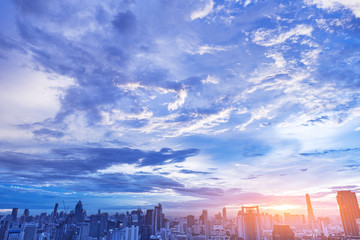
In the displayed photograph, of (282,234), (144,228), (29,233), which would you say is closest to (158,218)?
(144,228)

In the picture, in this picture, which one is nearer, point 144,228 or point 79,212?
point 144,228

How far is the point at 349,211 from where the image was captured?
94.3 metres

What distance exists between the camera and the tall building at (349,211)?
298 ft

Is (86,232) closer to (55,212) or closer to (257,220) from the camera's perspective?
(55,212)

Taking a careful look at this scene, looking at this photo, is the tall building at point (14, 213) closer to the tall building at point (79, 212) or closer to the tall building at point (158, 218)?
the tall building at point (79, 212)

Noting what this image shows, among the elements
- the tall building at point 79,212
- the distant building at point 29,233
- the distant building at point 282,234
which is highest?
the tall building at point 79,212

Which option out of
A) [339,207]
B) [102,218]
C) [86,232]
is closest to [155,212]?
[102,218]

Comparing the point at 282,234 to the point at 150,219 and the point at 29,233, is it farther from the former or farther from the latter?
the point at 29,233

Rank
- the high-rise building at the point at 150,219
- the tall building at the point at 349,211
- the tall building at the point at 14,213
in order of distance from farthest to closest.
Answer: the tall building at the point at 14,213
the high-rise building at the point at 150,219
the tall building at the point at 349,211

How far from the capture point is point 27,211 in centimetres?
11731

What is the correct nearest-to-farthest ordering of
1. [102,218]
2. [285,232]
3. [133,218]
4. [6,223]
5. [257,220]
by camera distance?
[6,223] < [285,232] < [257,220] < [102,218] < [133,218]

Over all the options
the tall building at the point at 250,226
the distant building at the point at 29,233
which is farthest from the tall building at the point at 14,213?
the tall building at the point at 250,226

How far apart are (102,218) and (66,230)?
21.5 m

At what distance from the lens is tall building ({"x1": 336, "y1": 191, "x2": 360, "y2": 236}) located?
298 feet
